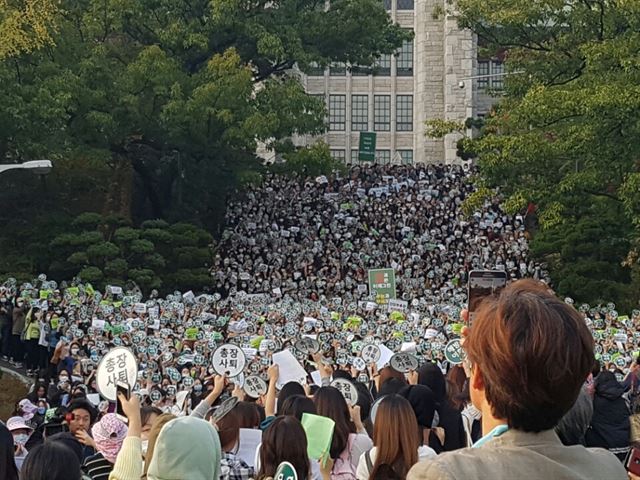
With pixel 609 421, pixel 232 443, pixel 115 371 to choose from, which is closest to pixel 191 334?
pixel 609 421

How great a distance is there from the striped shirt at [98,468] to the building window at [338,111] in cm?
6655

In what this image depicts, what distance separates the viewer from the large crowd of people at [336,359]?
315 cm

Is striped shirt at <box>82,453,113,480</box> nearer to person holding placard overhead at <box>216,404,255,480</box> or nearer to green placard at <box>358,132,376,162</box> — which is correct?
person holding placard overhead at <box>216,404,255,480</box>

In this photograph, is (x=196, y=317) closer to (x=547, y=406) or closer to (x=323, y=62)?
(x=323, y=62)

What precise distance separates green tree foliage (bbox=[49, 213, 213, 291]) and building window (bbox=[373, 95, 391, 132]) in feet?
121

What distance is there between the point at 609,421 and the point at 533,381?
707 cm

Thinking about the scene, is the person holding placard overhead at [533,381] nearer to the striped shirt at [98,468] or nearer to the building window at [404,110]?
the striped shirt at [98,468]

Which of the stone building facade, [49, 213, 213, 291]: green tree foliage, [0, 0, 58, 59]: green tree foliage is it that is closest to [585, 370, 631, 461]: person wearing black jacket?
[49, 213, 213, 291]: green tree foliage

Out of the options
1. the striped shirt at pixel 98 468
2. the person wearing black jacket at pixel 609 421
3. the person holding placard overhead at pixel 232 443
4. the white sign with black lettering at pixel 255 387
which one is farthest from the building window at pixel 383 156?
the striped shirt at pixel 98 468

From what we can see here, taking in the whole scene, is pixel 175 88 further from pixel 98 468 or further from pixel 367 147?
pixel 98 468

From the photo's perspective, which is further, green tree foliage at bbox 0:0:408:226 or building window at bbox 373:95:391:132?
building window at bbox 373:95:391:132

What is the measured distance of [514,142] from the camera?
30734 millimetres

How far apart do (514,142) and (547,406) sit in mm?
27985

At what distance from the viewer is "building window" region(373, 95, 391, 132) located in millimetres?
73062
